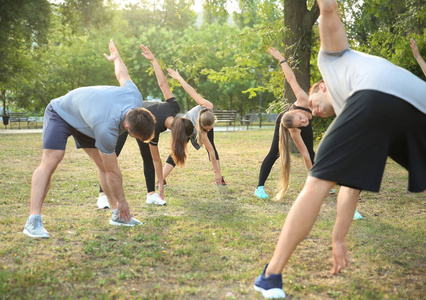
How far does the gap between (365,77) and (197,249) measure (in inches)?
86.2

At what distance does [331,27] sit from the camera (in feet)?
8.94

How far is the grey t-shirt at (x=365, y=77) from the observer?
8.72ft

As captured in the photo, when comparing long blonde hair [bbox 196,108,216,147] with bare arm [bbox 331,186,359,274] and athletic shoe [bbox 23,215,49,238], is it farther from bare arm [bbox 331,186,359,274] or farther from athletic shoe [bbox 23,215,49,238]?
bare arm [bbox 331,186,359,274]

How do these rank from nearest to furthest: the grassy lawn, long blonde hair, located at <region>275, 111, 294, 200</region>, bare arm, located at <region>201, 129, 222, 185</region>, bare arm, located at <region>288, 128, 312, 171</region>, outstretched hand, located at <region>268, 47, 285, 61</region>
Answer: the grassy lawn < outstretched hand, located at <region>268, 47, 285, 61</region> < long blonde hair, located at <region>275, 111, 294, 200</region> < bare arm, located at <region>288, 128, 312, 171</region> < bare arm, located at <region>201, 129, 222, 185</region>

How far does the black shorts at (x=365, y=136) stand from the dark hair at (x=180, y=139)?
246 cm

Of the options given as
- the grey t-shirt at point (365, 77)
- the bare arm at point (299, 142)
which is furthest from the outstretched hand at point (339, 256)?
the bare arm at point (299, 142)

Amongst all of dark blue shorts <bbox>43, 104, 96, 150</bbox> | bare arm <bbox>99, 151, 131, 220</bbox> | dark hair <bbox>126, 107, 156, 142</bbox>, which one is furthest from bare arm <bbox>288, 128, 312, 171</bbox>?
dark blue shorts <bbox>43, 104, 96, 150</bbox>

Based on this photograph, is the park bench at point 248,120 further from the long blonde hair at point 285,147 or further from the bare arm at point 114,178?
the bare arm at point 114,178

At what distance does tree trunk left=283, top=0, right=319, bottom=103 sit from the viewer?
12047mm

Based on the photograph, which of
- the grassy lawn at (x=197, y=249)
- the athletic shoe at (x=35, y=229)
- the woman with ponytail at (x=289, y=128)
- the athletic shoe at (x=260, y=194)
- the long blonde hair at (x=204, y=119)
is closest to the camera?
the grassy lawn at (x=197, y=249)

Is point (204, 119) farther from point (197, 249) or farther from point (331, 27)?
point (331, 27)

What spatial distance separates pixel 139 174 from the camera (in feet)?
28.7

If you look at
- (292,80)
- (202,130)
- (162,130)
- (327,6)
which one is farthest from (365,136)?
(202,130)

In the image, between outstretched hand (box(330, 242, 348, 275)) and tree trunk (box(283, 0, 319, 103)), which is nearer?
outstretched hand (box(330, 242, 348, 275))
